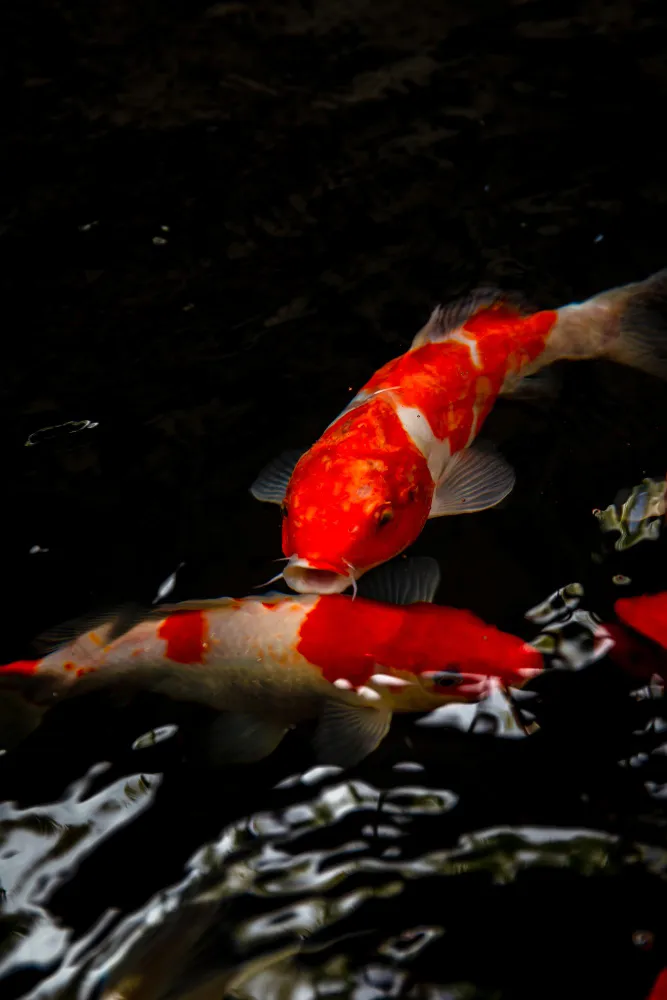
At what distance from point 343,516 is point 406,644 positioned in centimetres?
33

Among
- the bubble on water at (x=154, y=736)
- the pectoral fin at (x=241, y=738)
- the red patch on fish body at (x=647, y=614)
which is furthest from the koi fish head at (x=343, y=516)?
the red patch on fish body at (x=647, y=614)

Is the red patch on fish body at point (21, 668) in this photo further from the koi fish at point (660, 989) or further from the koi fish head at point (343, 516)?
the koi fish at point (660, 989)

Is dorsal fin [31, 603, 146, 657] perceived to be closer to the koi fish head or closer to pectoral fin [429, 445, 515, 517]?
the koi fish head

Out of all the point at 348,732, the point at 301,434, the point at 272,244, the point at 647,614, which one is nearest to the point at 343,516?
the point at 348,732

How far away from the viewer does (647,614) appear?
6.82 feet

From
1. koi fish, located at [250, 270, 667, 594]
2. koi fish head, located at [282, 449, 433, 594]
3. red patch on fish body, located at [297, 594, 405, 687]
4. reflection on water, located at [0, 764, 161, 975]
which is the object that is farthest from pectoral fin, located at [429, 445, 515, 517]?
reflection on water, located at [0, 764, 161, 975]

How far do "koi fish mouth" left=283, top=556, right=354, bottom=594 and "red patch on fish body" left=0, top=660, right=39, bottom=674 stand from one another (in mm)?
607

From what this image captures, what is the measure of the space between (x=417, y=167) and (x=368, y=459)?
1609 millimetres

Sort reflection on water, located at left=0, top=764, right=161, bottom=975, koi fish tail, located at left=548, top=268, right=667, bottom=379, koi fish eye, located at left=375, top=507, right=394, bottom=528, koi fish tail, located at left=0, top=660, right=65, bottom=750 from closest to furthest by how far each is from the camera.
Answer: reflection on water, located at left=0, top=764, right=161, bottom=975
koi fish tail, located at left=0, top=660, right=65, bottom=750
koi fish eye, located at left=375, top=507, right=394, bottom=528
koi fish tail, located at left=548, top=268, right=667, bottom=379

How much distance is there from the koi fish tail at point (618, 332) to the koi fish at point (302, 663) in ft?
3.04

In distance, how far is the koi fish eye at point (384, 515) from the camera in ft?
7.43

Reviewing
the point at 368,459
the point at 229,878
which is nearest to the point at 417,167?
the point at 368,459

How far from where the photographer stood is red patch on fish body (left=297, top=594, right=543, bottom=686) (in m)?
2.10

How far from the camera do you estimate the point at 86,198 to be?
3541mm
